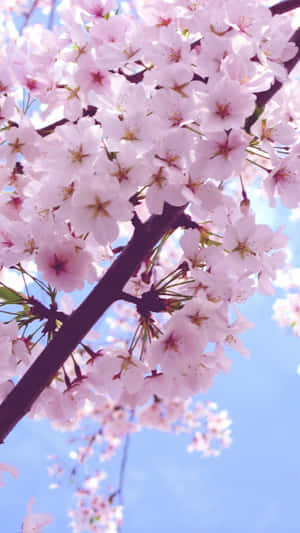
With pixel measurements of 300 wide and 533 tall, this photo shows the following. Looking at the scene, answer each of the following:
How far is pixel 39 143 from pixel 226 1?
72 cm

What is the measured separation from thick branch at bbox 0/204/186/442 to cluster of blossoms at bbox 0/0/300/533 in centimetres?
1

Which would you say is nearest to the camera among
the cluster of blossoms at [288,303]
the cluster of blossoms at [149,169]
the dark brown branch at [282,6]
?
the cluster of blossoms at [149,169]

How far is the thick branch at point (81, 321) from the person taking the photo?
1397mm

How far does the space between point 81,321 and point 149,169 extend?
1.61ft

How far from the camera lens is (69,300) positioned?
1895mm

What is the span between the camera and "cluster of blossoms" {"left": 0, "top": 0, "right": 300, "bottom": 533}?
1274 millimetres

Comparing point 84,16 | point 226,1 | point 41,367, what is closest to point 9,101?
point 84,16

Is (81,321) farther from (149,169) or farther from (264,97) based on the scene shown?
(264,97)

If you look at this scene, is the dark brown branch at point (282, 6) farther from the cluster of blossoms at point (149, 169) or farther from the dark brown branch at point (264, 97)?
the dark brown branch at point (264, 97)

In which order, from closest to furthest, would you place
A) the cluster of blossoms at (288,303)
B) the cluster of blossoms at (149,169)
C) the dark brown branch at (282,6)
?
1. the cluster of blossoms at (149,169)
2. the dark brown branch at (282,6)
3. the cluster of blossoms at (288,303)

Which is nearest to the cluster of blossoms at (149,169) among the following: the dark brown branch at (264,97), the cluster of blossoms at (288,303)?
the dark brown branch at (264,97)

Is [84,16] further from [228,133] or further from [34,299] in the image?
[34,299]

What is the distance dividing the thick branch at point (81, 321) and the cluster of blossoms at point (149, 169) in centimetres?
1

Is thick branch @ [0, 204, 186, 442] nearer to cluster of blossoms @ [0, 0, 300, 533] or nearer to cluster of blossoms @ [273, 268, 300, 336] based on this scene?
cluster of blossoms @ [0, 0, 300, 533]
